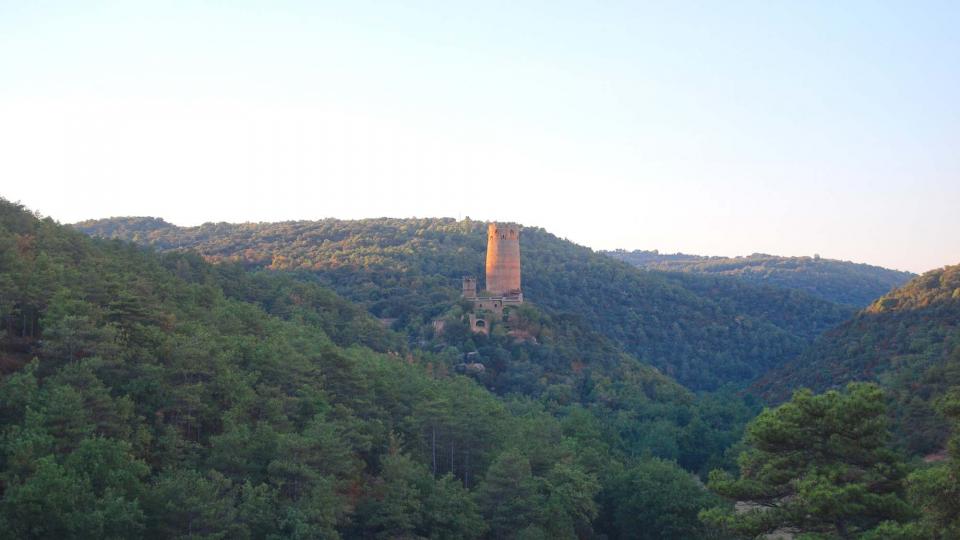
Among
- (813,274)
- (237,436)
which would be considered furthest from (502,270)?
(813,274)

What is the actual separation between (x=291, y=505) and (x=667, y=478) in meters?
16.5

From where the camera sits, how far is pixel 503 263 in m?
69.1

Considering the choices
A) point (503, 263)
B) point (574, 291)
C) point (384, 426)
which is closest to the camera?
point (384, 426)

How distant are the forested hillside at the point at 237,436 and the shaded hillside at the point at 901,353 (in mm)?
9475

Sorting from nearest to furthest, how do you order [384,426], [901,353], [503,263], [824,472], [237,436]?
[824,472]
[237,436]
[384,426]
[901,353]
[503,263]

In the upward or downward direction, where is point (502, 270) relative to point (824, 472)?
upward

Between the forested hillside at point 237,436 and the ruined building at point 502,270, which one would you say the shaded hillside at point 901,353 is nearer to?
the forested hillside at point 237,436

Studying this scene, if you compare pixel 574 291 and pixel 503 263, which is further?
pixel 574 291

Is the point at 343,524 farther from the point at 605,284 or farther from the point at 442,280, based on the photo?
the point at 605,284

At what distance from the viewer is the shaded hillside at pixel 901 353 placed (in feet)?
135

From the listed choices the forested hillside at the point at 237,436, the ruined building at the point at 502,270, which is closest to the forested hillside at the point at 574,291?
the ruined building at the point at 502,270

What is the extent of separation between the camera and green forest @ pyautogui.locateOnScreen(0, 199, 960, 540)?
17.9m

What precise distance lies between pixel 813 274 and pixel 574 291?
82334 mm

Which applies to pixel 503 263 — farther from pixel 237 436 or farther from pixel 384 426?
pixel 237 436
